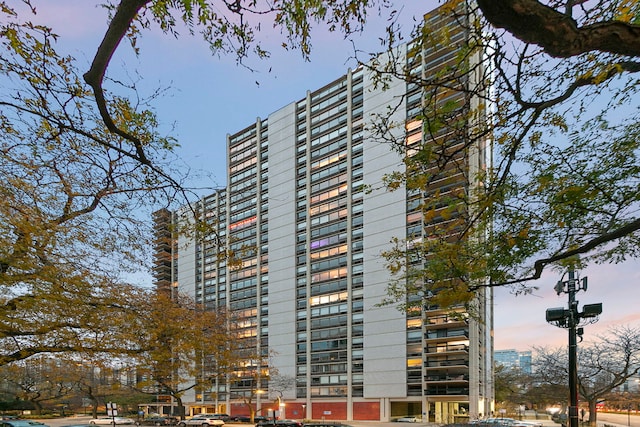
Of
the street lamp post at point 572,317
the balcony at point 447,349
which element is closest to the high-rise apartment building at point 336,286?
the balcony at point 447,349

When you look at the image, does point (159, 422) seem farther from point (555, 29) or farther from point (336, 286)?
point (555, 29)

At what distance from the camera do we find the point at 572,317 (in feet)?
34.9

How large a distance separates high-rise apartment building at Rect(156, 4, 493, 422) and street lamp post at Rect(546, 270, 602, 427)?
99.1ft

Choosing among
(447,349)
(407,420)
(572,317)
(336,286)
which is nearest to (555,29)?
(572,317)

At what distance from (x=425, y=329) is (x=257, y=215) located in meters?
36.4

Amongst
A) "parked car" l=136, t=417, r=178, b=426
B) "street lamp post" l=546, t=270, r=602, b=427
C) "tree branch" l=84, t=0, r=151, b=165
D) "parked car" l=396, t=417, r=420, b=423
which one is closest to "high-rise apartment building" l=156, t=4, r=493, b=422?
"parked car" l=396, t=417, r=420, b=423

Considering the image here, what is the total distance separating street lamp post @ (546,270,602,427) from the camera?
10134 millimetres

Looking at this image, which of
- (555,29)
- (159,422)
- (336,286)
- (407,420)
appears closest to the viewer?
(555,29)

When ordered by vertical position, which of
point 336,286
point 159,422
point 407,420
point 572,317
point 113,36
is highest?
point 113,36

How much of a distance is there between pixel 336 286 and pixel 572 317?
48607mm

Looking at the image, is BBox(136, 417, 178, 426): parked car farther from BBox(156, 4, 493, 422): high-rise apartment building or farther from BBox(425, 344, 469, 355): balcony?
BBox(425, 344, 469, 355): balcony

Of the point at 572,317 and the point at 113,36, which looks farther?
the point at 572,317

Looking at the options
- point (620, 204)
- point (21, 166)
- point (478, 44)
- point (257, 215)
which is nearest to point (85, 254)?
point (21, 166)

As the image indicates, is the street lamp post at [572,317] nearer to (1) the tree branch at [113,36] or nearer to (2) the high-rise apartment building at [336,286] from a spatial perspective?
(1) the tree branch at [113,36]
